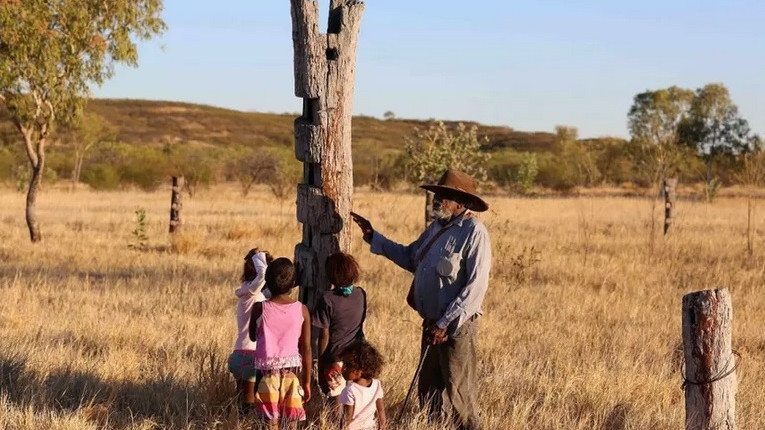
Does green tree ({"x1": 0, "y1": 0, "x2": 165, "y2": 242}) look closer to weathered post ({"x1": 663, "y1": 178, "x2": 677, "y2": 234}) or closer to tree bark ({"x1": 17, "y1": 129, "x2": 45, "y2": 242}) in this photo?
tree bark ({"x1": 17, "y1": 129, "x2": 45, "y2": 242})

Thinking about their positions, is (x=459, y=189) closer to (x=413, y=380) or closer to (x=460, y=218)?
(x=460, y=218)

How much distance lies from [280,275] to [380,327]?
191 inches

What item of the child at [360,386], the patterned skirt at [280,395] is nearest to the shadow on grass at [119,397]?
the patterned skirt at [280,395]

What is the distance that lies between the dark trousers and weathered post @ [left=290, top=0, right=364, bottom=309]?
2.93 ft

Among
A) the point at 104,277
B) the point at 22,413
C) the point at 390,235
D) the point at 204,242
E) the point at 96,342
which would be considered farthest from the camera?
the point at 390,235

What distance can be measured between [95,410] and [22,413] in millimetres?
470

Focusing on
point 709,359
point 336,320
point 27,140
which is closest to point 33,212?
point 27,140

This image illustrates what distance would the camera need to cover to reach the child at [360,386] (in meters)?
6.01

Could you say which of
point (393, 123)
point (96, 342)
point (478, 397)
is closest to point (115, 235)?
point (96, 342)

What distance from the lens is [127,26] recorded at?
20375 millimetres

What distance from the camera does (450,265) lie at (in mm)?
6414

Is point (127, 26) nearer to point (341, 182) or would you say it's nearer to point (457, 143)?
point (457, 143)

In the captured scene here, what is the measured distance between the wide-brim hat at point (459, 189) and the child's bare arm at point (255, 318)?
1374mm

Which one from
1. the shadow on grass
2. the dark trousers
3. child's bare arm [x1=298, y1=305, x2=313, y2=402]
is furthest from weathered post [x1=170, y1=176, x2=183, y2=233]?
child's bare arm [x1=298, y1=305, x2=313, y2=402]
